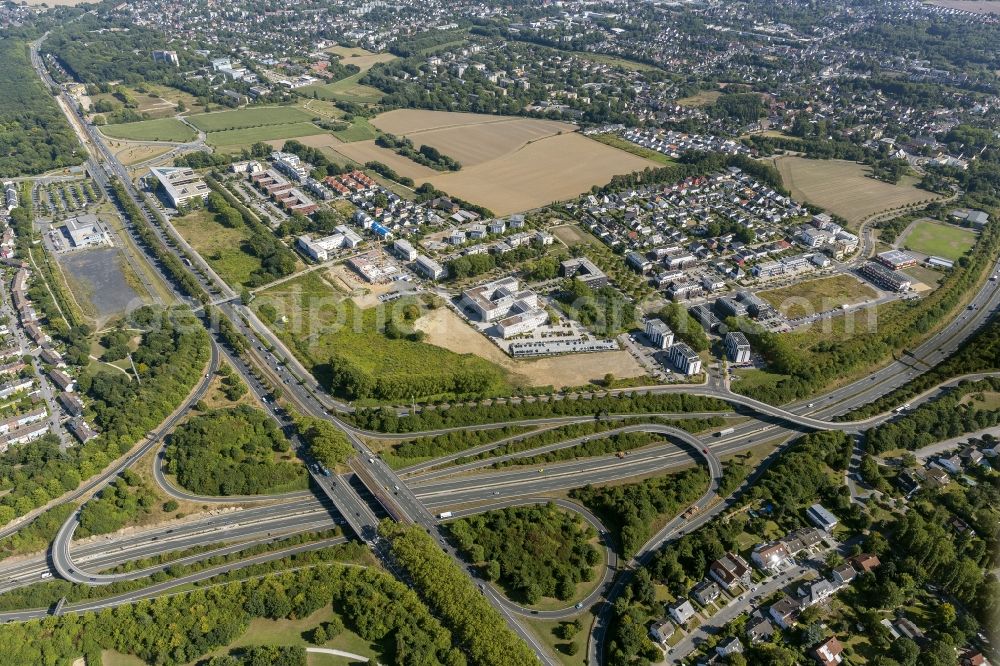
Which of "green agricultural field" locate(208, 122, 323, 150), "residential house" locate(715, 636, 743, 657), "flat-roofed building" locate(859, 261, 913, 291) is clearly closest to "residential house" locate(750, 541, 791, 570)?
"residential house" locate(715, 636, 743, 657)

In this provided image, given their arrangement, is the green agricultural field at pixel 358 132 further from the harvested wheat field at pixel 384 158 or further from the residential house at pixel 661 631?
the residential house at pixel 661 631

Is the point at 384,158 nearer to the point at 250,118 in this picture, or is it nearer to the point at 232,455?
the point at 250,118

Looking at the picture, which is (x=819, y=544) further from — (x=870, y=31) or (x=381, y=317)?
(x=870, y=31)

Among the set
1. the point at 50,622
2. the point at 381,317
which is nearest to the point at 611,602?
the point at 50,622

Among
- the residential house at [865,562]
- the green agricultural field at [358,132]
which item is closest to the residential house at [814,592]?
the residential house at [865,562]

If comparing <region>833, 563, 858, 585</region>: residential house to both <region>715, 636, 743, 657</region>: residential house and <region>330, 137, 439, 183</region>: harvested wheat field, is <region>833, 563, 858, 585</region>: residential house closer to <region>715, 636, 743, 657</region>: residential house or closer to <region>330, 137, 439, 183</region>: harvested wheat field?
<region>715, 636, 743, 657</region>: residential house

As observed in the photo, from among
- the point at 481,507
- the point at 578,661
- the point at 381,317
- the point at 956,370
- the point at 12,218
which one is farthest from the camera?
the point at 12,218
